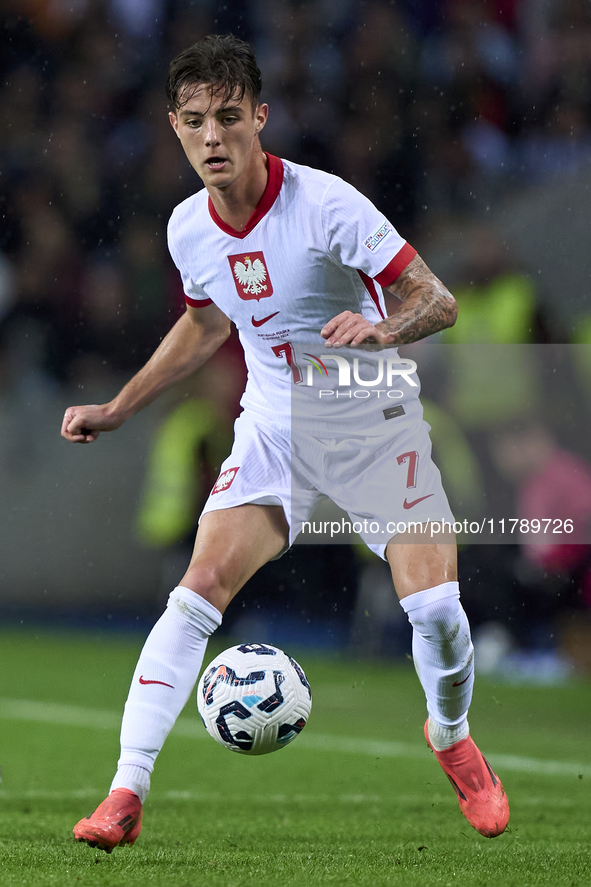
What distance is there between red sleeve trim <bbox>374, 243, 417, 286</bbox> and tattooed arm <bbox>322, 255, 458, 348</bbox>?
1 centimetres

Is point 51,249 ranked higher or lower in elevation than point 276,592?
higher

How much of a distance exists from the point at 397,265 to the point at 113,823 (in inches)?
63.5

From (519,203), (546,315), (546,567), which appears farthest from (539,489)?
(519,203)

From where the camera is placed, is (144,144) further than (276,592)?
Yes

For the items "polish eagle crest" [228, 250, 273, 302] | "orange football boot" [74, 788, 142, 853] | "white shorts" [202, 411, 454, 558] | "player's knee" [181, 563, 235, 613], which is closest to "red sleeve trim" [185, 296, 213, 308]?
"polish eagle crest" [228, 250, 273, 302]

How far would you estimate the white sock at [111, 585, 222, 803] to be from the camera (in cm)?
302

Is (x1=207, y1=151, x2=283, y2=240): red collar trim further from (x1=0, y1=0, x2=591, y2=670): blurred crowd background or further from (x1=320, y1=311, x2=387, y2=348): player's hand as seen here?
(x1=0, y1=0, x2=591, y2=670): blurred crowd background

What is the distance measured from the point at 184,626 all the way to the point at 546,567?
3.94 m

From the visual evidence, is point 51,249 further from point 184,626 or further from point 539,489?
point 184,626

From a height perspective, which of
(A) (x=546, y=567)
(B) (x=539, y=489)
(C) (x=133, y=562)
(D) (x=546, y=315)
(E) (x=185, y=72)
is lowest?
(C) (x=133, y=562)

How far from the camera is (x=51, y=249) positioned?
27.6ft

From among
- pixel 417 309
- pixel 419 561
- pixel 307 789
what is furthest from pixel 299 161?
pixel 419 561

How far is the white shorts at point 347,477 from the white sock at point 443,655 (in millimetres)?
183

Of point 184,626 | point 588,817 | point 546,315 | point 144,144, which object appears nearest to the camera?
point 184,626
